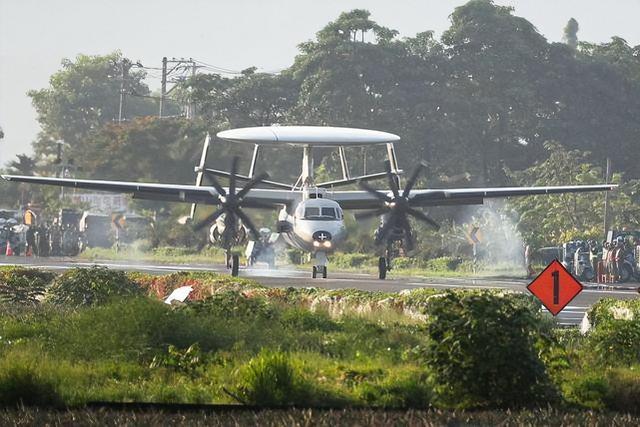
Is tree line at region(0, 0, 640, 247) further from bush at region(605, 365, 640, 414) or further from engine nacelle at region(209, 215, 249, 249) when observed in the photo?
bush at region(605, 365, 640, 414)

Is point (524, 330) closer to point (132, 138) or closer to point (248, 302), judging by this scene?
point (248, 302)

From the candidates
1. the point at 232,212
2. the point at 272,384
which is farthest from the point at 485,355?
the point at 232,212

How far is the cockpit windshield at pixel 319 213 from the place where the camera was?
55156mm

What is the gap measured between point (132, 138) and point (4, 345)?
89255 millimetres

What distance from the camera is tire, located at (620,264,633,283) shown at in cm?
6241

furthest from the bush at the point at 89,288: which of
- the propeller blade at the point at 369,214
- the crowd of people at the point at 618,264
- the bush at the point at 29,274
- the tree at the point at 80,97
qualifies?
the tree at the point at 80,97

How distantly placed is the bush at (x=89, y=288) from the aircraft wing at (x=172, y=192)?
2538 cm

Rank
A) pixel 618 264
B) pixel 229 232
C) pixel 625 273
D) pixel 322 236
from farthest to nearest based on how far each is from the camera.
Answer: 1. pixel 625 273
2. pixel 618 264
3. pixel 229 232
4. pixel 322 236

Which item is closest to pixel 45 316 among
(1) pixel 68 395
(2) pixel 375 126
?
(1) pixel 68 395

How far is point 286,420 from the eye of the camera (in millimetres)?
14844

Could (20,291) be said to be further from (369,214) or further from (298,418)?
(369,214)

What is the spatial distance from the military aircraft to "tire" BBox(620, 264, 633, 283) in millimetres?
4144

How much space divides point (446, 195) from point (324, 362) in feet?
136

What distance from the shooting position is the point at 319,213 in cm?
5528
